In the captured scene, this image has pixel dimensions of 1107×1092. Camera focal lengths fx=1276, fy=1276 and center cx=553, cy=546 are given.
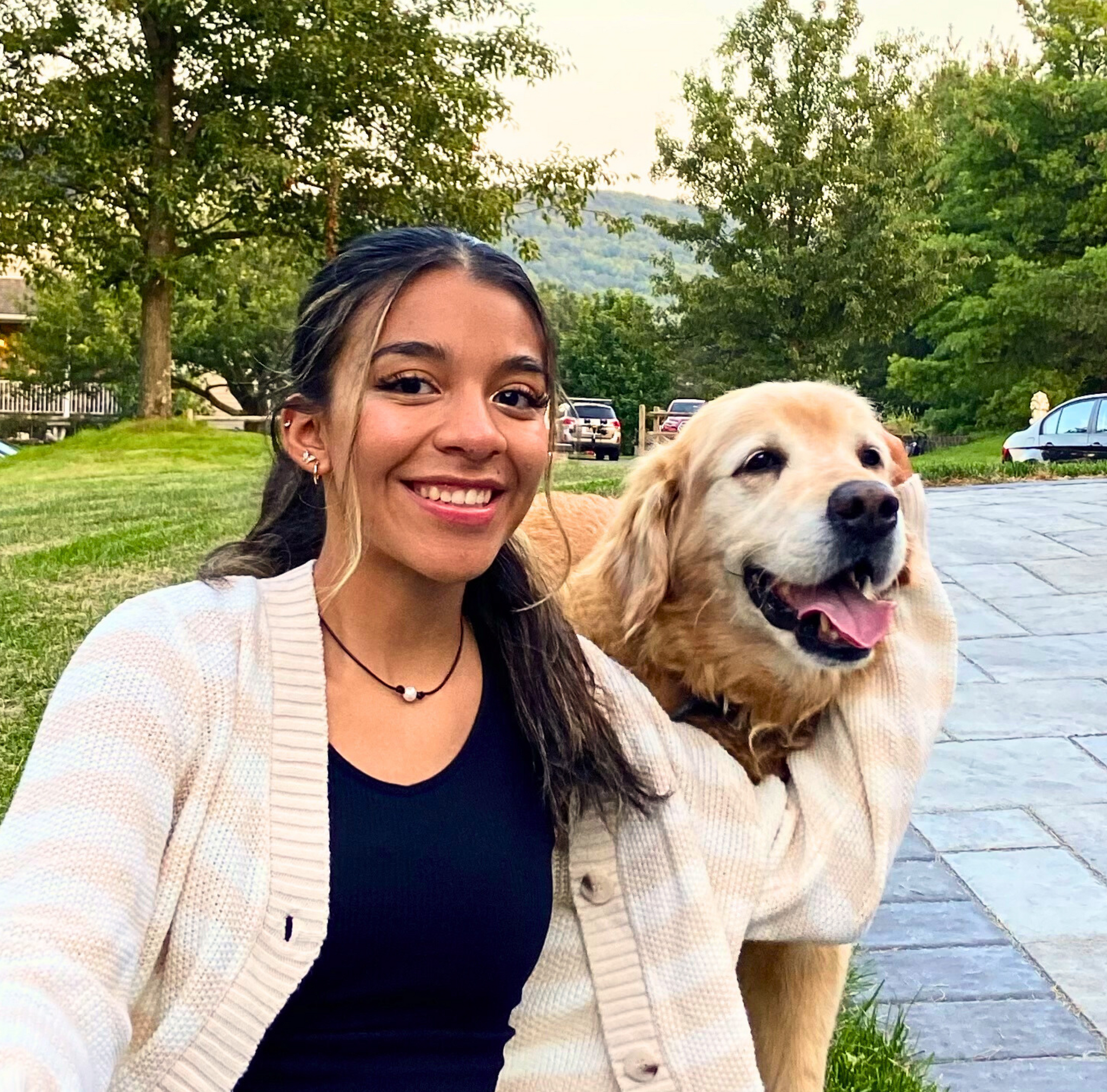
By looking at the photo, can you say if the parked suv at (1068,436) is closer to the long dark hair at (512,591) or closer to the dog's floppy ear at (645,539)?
the dog's floppy ear at (645,539)

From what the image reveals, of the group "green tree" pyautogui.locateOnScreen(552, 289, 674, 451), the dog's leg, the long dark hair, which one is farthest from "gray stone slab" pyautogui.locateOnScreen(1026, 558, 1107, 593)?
"green tree" pyautogui.locateOnScreen(552, 289, 674, 451)

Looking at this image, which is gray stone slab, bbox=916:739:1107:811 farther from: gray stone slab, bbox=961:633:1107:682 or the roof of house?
the roof of house

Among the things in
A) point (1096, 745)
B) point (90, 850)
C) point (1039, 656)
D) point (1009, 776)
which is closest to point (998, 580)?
point (1039, 656)

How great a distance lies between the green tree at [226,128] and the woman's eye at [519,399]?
18249 mm


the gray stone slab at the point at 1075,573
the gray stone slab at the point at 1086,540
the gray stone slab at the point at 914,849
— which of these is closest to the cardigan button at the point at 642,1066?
the gray stone slab at the point at 914,849

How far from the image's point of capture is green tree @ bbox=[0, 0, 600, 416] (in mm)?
19500

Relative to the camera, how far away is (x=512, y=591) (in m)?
2.10

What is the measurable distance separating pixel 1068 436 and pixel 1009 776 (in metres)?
15.4

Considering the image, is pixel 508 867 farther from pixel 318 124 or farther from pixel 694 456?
pixel 318 124

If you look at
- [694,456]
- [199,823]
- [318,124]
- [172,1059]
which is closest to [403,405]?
[199,823]

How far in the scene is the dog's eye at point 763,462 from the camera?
2914mm

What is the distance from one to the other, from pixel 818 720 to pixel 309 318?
1243 millimetres

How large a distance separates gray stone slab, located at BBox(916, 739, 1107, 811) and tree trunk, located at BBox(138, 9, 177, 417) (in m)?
16.5

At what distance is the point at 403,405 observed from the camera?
1755 millimetres
